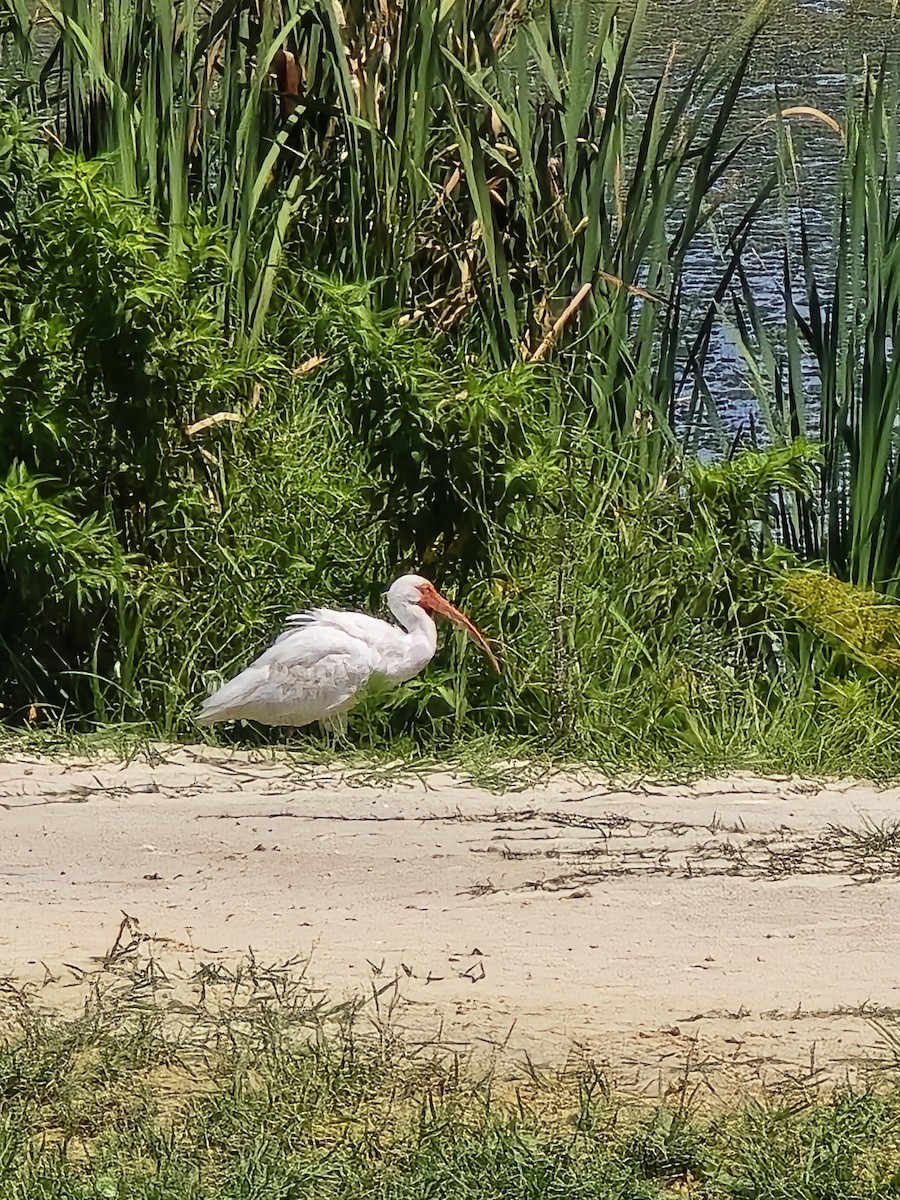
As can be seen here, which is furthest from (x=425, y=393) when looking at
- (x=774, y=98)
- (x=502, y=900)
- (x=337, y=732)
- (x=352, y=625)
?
(x=774, y=98)

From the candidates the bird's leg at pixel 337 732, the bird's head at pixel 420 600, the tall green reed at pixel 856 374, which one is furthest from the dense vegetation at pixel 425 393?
the bird's head at pixel 420 600

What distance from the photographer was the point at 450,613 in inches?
222

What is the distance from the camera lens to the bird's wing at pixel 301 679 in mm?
5336

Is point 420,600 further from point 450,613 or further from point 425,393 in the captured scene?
point 425,393

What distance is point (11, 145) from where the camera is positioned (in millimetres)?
5617

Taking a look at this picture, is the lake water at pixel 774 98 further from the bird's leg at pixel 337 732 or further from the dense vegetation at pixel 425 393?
the bird's leg at pixel 337 732

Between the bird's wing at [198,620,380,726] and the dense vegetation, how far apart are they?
0.33 meters

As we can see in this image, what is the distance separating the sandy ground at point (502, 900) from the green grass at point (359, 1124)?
0.55 feet

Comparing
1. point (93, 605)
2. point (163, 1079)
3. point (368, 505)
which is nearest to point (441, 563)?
point (368, 505)

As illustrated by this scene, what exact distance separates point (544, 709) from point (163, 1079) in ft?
7.83

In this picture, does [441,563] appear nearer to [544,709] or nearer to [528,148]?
[544,709]

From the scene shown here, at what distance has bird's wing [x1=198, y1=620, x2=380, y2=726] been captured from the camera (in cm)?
534

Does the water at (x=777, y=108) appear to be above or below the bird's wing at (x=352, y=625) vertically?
above

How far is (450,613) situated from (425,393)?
66 cm
